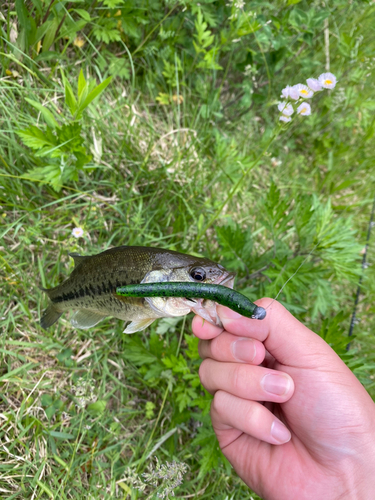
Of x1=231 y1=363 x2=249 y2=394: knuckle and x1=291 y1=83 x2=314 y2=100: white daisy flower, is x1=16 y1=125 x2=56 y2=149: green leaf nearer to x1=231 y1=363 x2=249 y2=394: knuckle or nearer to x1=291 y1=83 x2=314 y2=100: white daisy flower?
x1=291 y1=83 x2=314 y2=100: white daisy flower

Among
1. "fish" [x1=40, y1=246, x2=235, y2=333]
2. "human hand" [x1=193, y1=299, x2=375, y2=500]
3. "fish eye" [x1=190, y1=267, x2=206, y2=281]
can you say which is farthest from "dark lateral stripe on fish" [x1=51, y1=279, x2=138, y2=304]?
"human hand" [x1=193, y1=299, x2=375, y2=500]

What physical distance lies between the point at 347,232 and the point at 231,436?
210cm

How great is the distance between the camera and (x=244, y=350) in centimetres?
232

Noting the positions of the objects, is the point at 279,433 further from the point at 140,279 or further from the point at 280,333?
the point at 140,279

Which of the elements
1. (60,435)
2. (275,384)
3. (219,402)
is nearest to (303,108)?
(275,384)

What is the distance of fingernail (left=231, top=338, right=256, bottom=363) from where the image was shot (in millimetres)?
2297

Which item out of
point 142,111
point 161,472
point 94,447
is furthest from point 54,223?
point 161,472

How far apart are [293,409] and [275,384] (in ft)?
0.91

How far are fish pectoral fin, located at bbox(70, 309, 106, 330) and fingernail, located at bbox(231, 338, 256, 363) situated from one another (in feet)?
3.75

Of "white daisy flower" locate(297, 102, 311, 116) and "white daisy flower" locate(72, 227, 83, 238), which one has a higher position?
"white daisy flower" locate(297, 102, 311, 116)

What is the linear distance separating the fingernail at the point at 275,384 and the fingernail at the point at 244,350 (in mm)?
171

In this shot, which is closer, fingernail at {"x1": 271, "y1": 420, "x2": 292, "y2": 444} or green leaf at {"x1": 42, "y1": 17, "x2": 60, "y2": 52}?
fingernail at {"x1": 271, "y1": 420, "x2": 292, "y2": 444}

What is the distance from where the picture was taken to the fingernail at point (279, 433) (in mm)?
2158

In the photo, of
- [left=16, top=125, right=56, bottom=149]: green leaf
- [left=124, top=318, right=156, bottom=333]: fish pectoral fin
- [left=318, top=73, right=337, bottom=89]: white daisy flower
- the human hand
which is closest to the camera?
the human hand
